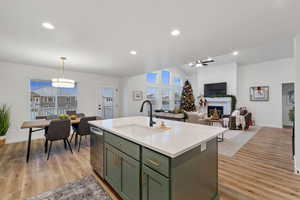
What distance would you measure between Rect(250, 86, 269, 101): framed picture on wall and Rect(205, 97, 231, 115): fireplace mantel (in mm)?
1147

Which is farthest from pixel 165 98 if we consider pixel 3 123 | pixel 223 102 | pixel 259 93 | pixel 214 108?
pixel 3 123

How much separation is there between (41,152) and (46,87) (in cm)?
249

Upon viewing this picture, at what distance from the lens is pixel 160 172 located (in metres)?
1.12

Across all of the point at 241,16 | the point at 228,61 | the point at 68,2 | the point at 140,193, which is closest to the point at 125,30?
the point at 68,2

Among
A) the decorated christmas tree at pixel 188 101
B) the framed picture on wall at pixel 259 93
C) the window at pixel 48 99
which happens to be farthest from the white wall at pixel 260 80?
the window at pixel 48 99

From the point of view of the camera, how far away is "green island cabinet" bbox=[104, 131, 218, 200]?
1078 millimetres

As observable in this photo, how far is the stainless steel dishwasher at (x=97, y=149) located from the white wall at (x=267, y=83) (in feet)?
24.9

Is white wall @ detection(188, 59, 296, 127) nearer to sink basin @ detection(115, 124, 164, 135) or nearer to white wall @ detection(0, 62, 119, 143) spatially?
sink basin @ detection(115, 124, 164, 135)

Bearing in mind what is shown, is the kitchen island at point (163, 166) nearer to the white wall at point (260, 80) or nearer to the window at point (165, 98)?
the white wall at point (260, 80)

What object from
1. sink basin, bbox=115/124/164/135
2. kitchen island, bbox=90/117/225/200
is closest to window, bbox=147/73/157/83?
sink basin, bbox=115/124/164/135

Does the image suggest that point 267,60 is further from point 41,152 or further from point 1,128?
point 1,128

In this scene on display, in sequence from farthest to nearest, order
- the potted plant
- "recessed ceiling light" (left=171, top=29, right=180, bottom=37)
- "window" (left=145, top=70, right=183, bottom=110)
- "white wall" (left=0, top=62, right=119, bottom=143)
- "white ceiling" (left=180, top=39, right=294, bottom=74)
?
"window" (left=145, top=70, right=183, bottom=110)
"white ceiling" (left=180, top=39, right=294, bottom=74)
"white wall" (left=0, top=62, right=119, bottom=143)
the potted plant
"recessed ceiling light" (left=171, top=29, right=180, bottom=37)

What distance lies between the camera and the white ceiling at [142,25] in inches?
63.0

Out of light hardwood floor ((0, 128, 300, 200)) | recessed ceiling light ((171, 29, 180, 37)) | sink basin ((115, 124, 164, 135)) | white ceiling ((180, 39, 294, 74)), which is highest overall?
white ceiling ((180, 39, 294, 74))
